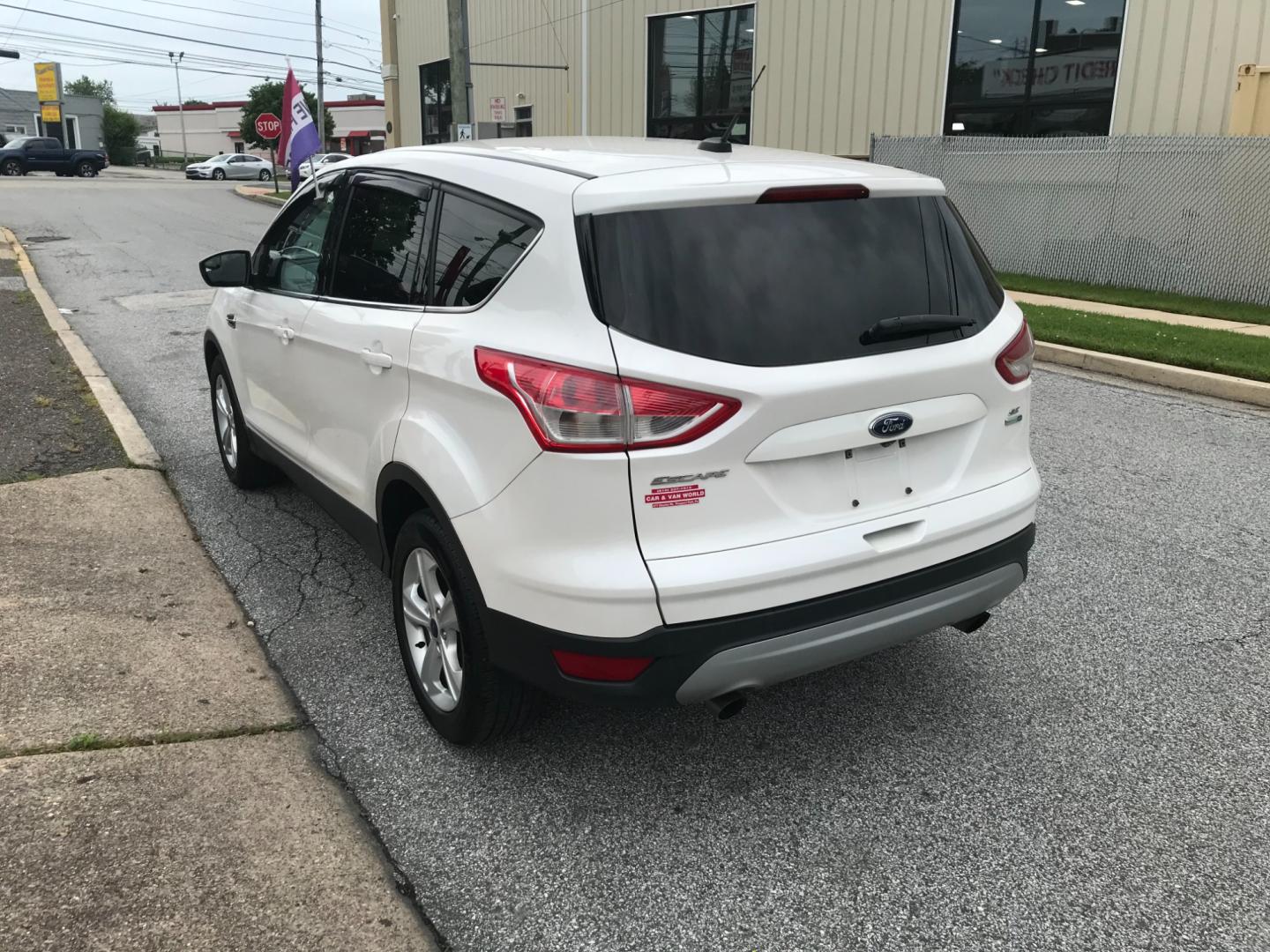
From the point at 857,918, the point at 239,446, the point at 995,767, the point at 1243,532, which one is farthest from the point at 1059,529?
the point at 239,446

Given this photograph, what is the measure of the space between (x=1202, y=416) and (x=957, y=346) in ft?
18.2

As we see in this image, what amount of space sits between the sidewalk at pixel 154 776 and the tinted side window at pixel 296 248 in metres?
1.31

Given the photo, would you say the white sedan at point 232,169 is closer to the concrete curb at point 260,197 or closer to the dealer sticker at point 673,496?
the concrete curb at point 260,197

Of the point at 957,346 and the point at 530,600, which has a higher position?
the point at 957,346

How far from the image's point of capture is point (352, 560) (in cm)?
486

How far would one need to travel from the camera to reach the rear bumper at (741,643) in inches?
105

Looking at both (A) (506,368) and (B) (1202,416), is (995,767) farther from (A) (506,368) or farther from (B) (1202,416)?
(B) (1202,416)

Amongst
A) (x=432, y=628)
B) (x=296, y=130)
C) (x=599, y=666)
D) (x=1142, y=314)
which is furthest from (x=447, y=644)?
(x=296, y=130)

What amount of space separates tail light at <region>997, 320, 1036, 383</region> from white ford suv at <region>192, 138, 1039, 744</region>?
13 millimetres

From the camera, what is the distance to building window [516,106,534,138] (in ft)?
92.0

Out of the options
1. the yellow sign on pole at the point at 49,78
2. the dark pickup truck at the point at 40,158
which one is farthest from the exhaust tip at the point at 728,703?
the yellow sign on pole at the point at 49,78

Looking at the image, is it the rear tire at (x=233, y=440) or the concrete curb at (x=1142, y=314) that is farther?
the concrete curb at (x=1142, y=314)

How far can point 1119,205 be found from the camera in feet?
45.9

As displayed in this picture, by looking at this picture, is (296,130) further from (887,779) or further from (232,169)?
(232,169)
